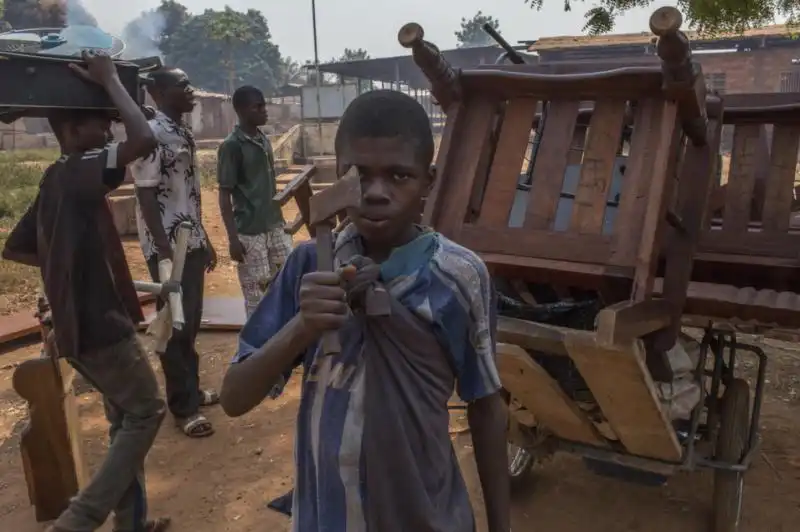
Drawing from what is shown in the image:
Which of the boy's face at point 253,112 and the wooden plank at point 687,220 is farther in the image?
the boy's face at point 253,112

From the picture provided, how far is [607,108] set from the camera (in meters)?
2.54

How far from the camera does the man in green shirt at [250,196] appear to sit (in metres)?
4.67

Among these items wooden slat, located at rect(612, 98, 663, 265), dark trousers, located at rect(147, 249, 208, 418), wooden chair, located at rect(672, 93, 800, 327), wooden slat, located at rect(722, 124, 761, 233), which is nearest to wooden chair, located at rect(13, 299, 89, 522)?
dark trousers, located at rect(147, 249, 208, 418)

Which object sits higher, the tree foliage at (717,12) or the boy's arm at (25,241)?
the tree foliage at (717,12)

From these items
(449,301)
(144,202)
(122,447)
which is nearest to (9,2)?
(144,202)

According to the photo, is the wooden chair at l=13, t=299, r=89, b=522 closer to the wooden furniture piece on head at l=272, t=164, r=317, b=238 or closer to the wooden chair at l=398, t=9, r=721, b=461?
the wooden furniture piece on head at l=272, t=164, r=317, b=238

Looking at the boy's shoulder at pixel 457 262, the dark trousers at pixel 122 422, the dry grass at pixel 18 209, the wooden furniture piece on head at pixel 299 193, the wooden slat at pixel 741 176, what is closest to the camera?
the boy's shoulder at pixel 457 262

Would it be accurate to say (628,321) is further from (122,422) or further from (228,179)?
(228,179)

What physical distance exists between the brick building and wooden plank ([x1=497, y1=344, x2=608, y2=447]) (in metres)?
19.2

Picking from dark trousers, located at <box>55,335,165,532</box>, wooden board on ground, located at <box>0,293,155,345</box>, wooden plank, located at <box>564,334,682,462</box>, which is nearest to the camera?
wooden plank, located at <box>564,334,682,462</box>

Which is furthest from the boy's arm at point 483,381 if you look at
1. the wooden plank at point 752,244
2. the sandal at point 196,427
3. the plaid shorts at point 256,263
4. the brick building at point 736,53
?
the brick building at point 736,53

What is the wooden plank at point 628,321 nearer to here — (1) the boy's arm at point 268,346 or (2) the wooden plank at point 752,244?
(2) the wooden plank at point 752,244

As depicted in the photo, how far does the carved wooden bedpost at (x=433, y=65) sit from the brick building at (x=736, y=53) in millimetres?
18999

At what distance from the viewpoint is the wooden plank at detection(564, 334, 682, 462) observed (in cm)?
214
